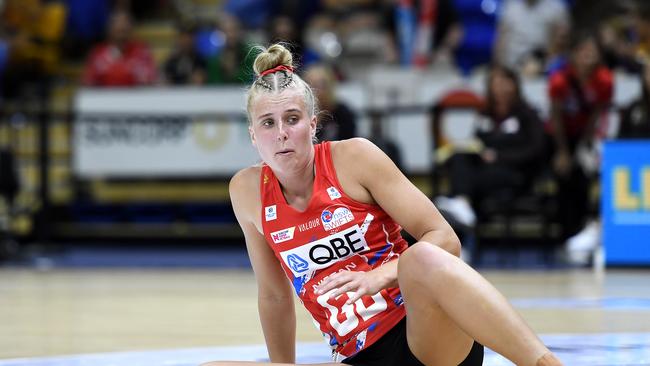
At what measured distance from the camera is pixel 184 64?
10.7 metres

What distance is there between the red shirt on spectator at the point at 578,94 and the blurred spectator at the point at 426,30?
6.02 ft

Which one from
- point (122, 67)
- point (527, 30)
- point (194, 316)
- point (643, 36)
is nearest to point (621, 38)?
point (643, 36)

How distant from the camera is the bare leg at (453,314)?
2746 mm

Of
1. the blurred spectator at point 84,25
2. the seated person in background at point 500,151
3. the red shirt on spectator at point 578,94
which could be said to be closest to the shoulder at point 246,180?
the seated person in background at point 500,151

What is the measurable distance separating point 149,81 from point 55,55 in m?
1.87

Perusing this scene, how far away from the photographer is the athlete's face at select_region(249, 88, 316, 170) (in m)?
3.12

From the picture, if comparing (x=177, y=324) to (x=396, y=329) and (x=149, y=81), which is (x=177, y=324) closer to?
(x=396, y=329)

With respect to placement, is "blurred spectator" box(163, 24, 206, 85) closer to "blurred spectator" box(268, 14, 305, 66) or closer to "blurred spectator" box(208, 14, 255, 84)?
"blurred spectator" box(208, 14, 255, 84)

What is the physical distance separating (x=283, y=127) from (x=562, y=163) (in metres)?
5.97

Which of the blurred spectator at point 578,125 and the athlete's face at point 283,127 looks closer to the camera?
the athlete's face at point 283,127

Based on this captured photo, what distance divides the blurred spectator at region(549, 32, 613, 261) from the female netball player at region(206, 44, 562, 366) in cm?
578

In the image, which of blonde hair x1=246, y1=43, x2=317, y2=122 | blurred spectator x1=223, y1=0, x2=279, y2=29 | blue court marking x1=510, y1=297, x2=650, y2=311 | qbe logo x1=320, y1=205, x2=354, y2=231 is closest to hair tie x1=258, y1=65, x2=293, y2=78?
blonde hair x1=246, y1=43, x2=317, y2=122

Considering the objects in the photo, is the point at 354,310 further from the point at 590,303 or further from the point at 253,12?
the point at 253,12

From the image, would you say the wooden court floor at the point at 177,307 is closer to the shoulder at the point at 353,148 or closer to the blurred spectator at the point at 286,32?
the shoulder at the point at 353,148
